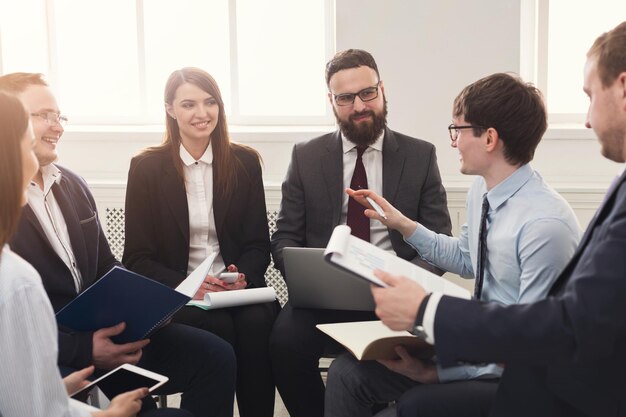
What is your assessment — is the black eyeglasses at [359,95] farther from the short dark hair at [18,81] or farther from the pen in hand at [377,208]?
the short dark hair at [18,81]

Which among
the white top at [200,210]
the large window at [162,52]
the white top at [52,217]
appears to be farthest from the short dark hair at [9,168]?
the large window at [162,52]

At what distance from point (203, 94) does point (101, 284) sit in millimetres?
1250

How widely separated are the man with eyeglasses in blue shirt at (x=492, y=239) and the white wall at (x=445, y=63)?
1.35 metres

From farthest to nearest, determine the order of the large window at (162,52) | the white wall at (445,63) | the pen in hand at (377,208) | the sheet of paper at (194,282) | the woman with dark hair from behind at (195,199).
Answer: the large window at (162,52), the white wall at (445,63), the woman with dark hair from behind at (195,199), the pen in hand at (377,208), the sheet of paper at (194,282)

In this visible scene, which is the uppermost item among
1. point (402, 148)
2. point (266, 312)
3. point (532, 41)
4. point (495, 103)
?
point (532, 41)

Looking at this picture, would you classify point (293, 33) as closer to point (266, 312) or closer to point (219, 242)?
point (219, 242)

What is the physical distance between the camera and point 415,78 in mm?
3721

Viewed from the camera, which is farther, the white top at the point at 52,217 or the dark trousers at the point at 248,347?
the dark trousers at the point at 248,347

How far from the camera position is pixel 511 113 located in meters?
2.18

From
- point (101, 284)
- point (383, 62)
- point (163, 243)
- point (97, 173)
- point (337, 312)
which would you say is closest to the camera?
point (101, 284)

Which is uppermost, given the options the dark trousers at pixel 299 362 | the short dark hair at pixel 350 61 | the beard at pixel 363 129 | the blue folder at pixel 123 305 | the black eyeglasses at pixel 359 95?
the short dark hair at pixel 350 61

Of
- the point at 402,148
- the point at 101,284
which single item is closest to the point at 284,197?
the point at 402,148

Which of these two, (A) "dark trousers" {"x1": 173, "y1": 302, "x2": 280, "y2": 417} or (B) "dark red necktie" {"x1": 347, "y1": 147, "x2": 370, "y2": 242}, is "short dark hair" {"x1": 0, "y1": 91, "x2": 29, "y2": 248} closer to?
(A) "dark trousers" {"x1": 173, "y1": 302, "x2": 280, "y2": 417}

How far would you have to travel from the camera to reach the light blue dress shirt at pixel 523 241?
1.98 meters
